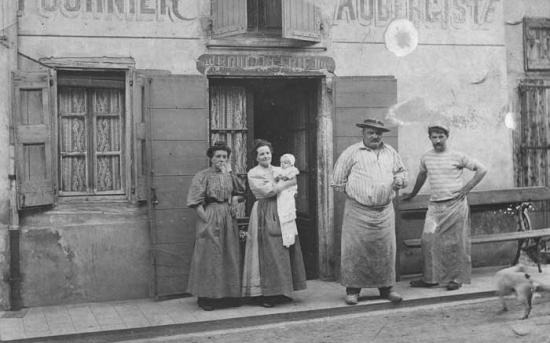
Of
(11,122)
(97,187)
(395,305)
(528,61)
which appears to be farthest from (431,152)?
(11,122)

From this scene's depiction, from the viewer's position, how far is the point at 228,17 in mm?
8102

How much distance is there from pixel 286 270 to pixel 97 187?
237 centimetres

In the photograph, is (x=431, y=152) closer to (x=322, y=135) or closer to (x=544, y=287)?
(x=322, y=135)

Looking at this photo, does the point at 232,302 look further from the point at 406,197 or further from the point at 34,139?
the point at 34,139

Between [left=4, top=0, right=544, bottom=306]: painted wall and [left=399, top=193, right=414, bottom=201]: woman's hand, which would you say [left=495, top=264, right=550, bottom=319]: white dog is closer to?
[left=399, top=193, right=414, bottom=201]: woman's hand

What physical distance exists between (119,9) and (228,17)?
1195 mm

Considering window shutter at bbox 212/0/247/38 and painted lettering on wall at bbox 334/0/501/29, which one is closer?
window shutter at bbox 212/0/247/38

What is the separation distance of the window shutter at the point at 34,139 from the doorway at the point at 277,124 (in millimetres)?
1858

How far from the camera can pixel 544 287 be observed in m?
5.26

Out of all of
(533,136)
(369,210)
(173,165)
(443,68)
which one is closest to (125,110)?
(173,165)

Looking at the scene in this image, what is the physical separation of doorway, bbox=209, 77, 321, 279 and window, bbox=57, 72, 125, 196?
1.12 metres

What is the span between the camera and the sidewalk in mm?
6750

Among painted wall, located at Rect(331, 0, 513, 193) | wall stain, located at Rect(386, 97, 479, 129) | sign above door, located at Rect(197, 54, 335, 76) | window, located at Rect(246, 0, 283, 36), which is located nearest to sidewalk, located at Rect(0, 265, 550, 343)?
painted wall, located at Rect(331, 0, 513, 193)

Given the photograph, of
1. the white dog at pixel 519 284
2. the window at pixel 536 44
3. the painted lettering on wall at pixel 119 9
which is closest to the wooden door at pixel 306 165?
the painted lettering on wall at pixel 119 9
